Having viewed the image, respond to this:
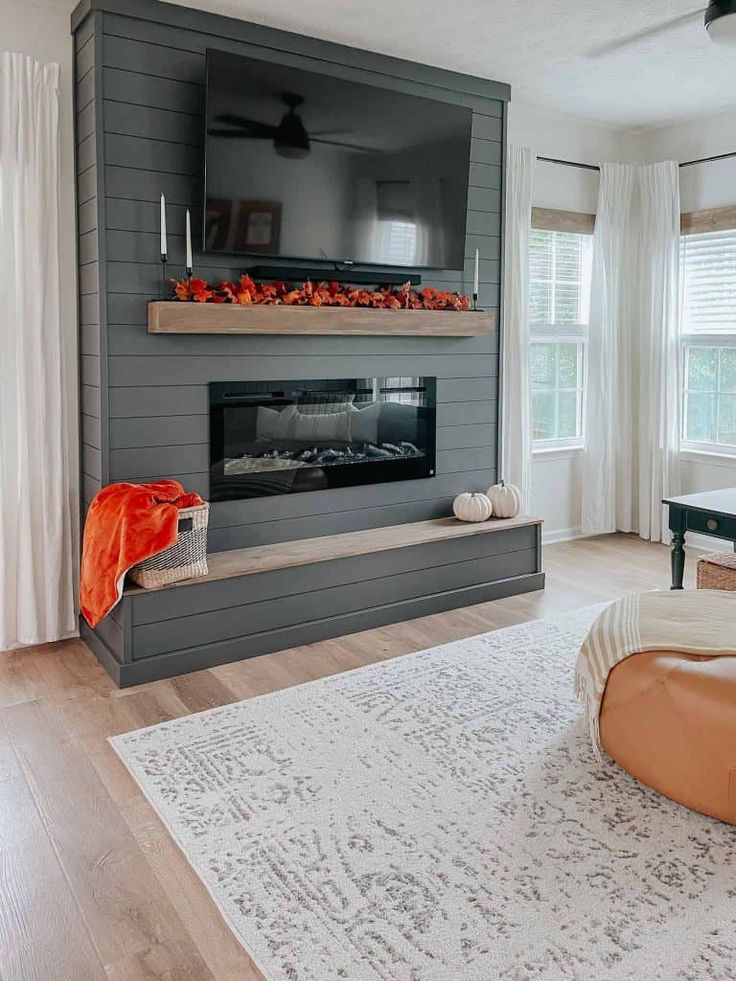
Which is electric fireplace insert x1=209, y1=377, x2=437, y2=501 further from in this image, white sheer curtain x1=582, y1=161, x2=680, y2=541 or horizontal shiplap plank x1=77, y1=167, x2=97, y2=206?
white sheer curtain x1=582, y1=161, x2=680, y2=541

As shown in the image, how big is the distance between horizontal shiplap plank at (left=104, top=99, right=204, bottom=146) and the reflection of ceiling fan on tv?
137 millimetres

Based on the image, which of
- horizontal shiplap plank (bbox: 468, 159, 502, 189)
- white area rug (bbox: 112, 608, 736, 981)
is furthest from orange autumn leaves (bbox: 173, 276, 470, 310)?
white area rug (bbox: 112, 608, 736, 981)

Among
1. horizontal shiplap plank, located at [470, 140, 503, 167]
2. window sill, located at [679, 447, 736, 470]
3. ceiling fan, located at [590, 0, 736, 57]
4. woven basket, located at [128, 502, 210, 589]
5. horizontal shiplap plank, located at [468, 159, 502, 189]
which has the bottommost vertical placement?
woven basket, located at [128, 502, 210, 589]

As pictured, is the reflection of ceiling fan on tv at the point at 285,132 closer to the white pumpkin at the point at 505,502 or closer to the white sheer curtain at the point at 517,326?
the white sheer curtain at the point at 517,326

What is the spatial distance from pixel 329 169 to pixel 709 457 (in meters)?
2.98

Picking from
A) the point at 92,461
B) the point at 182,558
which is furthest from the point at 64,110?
the point at 182,558

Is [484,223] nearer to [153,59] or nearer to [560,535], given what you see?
[153,59]

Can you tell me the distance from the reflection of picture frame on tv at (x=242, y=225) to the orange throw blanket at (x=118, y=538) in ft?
3.56

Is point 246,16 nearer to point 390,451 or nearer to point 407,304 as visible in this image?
point 407,304

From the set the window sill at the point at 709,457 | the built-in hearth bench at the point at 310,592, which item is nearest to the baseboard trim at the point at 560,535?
the window sill at the point at 709,457

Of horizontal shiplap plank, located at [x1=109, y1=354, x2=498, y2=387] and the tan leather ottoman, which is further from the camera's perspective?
horizontal shiplap plank, located at [x1=109, y1=354, x2=498, y2=387]

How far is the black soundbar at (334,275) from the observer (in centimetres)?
379

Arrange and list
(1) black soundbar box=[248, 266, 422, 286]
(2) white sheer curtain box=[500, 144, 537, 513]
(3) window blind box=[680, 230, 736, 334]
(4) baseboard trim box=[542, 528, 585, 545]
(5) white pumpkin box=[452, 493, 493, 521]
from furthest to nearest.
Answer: (4) baseboard trim box=[542, 528, 585, 545]
(3) window blind box=[680, 230, 736, 334]
(2) white sheer curtain box=[500, 144, 537, 513]
(5) white pumpkin box=[452, 493, 493, 521]
(1) black soundbar box=[248, 266, 422, 286]

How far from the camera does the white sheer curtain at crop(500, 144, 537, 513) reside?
4.89 m
